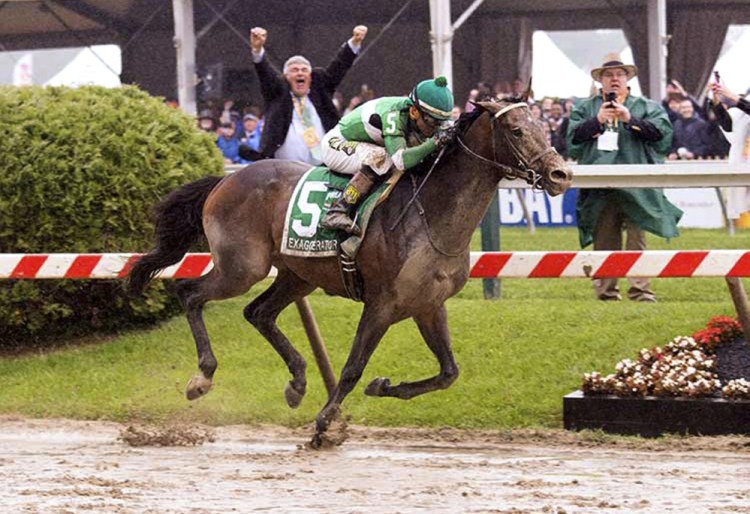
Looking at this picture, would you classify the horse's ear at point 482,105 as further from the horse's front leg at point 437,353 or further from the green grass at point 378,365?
the green grass at point 378,365

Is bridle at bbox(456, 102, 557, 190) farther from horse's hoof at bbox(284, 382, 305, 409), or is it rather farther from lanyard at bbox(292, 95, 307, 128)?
lanyard at bbox(292, 95, 307, 128)

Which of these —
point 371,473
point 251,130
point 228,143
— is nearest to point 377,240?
point 371,473

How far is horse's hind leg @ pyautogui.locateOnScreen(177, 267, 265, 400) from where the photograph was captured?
27.3ft

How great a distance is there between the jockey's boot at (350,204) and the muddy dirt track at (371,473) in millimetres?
1231

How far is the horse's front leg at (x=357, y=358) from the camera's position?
7758 millimetres

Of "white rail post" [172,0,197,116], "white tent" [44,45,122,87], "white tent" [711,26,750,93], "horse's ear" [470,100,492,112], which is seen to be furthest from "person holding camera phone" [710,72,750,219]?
→ "white tent" [44,45,122,87]

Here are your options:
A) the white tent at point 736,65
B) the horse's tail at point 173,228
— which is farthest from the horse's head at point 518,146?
the white tent at point 736,65

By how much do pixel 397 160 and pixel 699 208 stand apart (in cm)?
1018

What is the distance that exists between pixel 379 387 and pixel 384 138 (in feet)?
4.76

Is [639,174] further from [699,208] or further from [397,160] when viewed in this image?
[699,208]

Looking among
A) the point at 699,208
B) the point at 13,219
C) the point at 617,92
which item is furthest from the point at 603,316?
the point at 699,208

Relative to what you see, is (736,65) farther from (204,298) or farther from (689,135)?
(204,298)

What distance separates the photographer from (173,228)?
28.9 ft

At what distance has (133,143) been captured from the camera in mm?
10234
